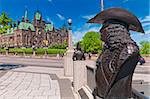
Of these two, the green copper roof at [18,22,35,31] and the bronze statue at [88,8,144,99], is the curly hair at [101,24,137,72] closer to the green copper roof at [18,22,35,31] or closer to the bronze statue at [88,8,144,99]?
the bronze statue at [88,8,144,99]

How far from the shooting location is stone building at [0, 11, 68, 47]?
341ft

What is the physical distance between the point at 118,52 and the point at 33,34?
108967mm

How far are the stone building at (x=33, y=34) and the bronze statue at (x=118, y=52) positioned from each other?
99634 millimetres

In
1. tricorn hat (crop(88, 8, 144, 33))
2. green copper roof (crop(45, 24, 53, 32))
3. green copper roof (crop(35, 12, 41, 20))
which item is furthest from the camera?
green copper roof (crop(45, 24, 53, 32))

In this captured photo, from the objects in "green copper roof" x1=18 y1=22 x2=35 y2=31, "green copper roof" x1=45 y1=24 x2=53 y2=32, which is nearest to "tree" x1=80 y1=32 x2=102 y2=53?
"green copper roof" x1=18 y1=22 x2=35 y2=31

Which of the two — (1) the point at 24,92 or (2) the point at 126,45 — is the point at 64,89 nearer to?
(1) the point at 24,92

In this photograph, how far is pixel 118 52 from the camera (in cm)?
358

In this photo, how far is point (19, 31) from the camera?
104 m

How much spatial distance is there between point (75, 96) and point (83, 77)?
1.03 metres

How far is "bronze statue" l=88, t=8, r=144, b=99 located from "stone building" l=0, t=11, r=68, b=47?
99.6 m

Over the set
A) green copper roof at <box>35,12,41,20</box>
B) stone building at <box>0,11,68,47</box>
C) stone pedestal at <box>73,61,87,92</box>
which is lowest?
stone pedestal at <box>73,61,87,92</box>

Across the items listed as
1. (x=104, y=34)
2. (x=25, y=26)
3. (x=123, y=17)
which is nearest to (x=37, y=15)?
(x=25, y=26)

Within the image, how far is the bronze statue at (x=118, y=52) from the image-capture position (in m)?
3.47

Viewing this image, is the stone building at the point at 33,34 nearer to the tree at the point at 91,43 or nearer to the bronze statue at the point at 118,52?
the tree at the point at 91,43
